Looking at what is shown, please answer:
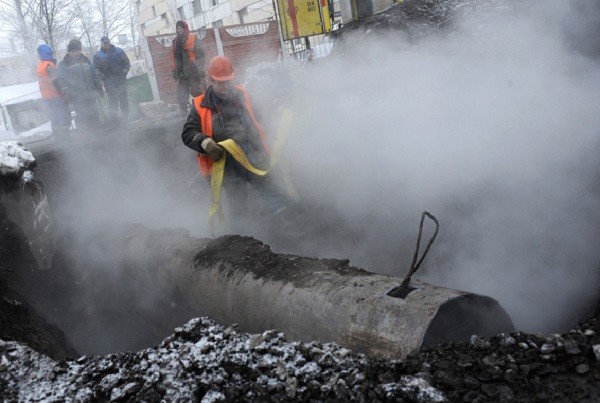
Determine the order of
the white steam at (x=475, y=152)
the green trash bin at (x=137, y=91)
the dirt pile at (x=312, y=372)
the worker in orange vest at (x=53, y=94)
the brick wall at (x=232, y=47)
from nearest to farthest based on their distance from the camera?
the dirt pile at (x=312, y=372) → the white steam at (x=475, y=152) → the worker in orange vest at (x=53, y=94) → the green trash bin at (x=137, y=91) → the brick wall at (x=232, y=47)

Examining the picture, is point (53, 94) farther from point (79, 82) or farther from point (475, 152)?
point (475, 152)

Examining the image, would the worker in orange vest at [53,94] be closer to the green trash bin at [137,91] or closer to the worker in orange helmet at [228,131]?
the green trash bin at [137,91]

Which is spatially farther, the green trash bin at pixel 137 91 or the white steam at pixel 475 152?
the green trash bin at pixel 137 91

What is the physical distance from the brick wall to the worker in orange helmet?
9.11 metres

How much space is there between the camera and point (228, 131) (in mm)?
5297

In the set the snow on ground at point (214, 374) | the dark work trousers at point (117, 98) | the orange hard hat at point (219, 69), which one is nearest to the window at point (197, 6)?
the dark work trousers at point (117, 98)

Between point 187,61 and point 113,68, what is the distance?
185 centimetres

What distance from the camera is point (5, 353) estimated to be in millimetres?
2580

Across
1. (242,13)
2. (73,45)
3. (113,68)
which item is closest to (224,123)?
(73,45)

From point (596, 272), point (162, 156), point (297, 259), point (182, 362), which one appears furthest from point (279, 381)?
point (162, 156)

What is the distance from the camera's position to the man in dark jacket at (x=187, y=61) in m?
9.01

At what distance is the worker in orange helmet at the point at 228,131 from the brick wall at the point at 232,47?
9.11 m

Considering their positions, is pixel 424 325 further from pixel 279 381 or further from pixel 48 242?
pixel 48 242

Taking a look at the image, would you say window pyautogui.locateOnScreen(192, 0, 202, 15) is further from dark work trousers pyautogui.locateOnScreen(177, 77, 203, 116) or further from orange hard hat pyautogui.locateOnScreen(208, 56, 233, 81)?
orange hard hat pyautogui.locateOnScreen(208, 56, 233, 81)
